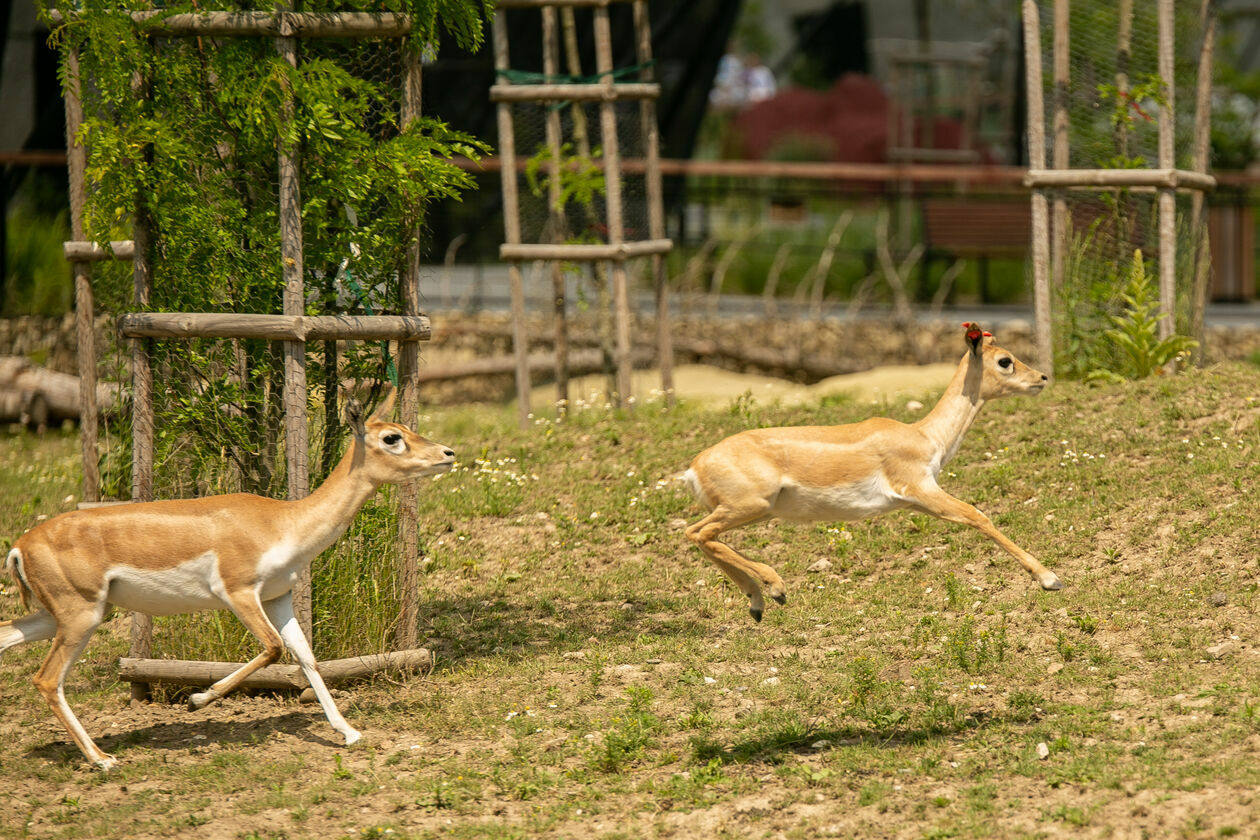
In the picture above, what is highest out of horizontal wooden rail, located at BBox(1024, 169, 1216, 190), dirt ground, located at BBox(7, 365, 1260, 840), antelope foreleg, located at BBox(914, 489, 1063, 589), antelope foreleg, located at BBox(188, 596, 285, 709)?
horizontal wooden rail, located at BBox(1024, 169, 1216, 190)

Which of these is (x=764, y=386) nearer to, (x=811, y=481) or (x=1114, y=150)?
(x=1114, y=150)

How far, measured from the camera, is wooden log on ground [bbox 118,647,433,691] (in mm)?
7617

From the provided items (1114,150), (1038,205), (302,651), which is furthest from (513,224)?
(302,651)

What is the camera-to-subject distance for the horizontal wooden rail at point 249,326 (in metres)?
7.43

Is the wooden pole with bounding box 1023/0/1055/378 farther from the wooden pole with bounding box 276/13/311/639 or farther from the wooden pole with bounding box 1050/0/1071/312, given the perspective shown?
the wooden pole with bounding box 276/13/311/639

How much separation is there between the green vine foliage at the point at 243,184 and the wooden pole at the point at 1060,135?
20.8 feet

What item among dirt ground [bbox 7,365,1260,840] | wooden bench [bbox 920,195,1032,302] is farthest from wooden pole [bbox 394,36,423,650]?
wooden bench [bbox 920,195,1032,302]

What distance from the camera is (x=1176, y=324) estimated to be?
1217cm

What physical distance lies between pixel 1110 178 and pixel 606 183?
4288 millimetres

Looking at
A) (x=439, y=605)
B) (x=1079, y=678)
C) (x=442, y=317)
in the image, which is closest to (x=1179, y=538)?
(x=1079, y=678)

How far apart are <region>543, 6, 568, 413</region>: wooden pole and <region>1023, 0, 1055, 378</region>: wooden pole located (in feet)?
13.5

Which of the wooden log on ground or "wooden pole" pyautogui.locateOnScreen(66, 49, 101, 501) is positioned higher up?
"wooden pole" pyautogui.locateOnScreen(66, 49, 101, 501)

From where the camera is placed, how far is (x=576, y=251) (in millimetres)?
12531

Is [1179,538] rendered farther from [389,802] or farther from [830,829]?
[389,802]
